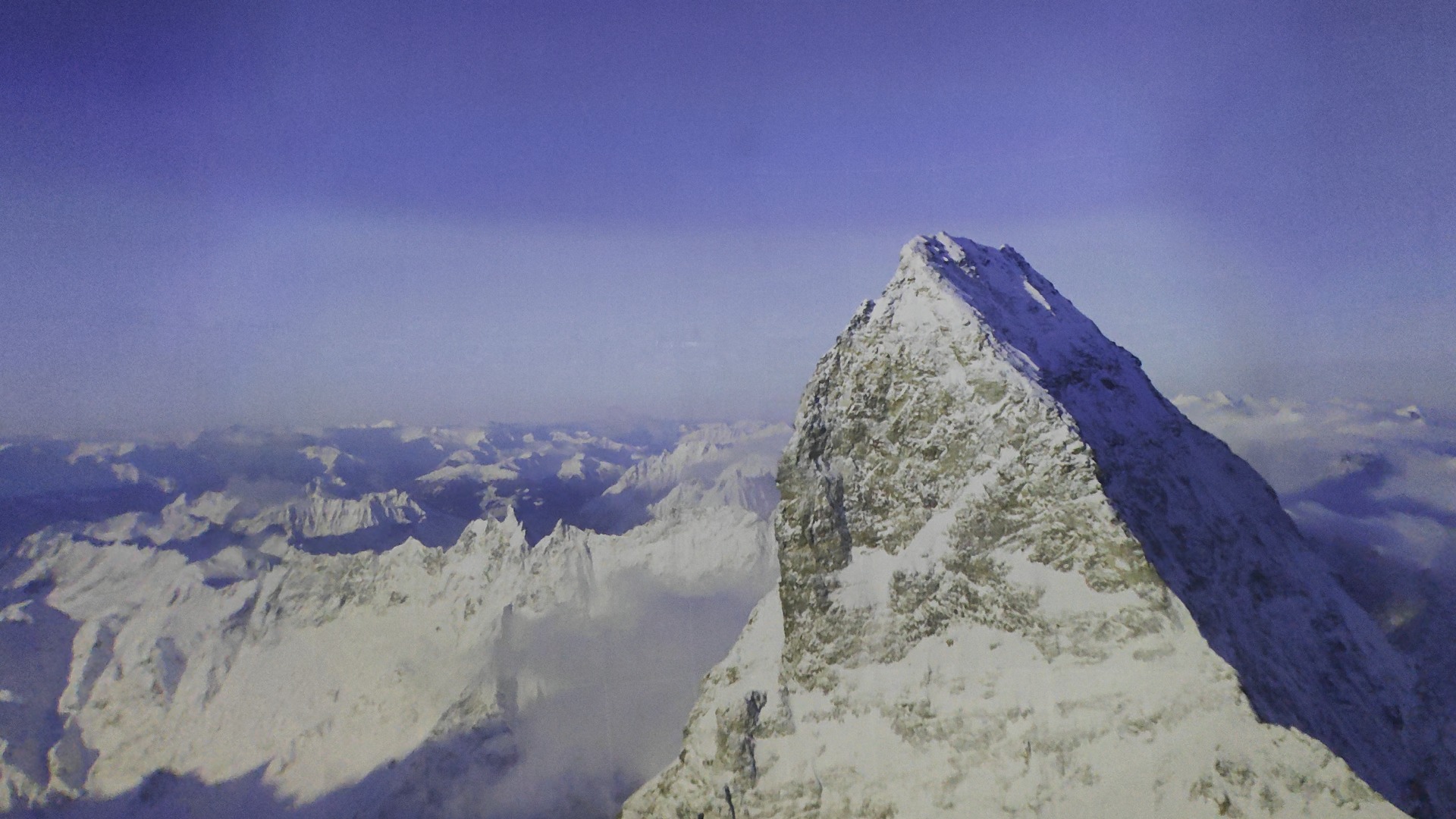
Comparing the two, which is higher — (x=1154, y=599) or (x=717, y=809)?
(x=1154, y=599)

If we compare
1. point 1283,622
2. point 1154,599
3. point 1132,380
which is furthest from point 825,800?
point 1132,380

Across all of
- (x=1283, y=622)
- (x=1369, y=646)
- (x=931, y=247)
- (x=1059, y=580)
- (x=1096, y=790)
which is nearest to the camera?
(x=1096, y=790)

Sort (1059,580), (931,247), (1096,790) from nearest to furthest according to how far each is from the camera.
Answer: (1096,790)
(1059,580)
(931,247)

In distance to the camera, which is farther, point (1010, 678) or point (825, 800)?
point (825, 800)

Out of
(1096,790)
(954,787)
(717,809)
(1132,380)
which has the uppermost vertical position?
(1132,380)

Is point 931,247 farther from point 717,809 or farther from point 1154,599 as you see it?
point 717,809

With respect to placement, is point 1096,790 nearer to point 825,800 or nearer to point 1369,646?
point 825,800
